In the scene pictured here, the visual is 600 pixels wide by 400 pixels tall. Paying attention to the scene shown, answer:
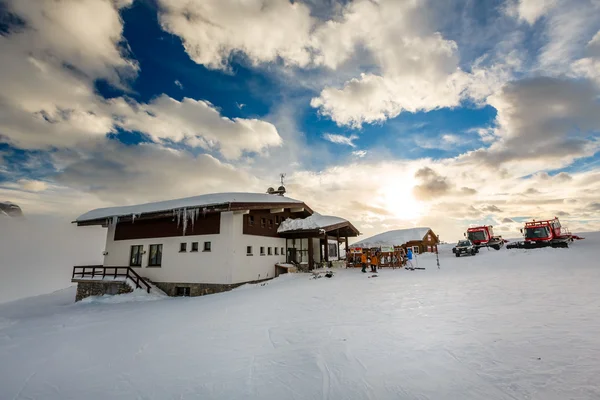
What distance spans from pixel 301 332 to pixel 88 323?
10070mm

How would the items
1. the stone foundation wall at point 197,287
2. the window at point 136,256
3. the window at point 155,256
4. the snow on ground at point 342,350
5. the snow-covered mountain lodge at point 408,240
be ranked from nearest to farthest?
1. the snow on ground at point 342,350
2. the stone foundation wall at point 197,287
3. the window at point 155,256
4. the window at point 136,256
5. the snow-covered mountain lodge at point 408,240

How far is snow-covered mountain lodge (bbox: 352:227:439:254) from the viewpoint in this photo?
41.8m

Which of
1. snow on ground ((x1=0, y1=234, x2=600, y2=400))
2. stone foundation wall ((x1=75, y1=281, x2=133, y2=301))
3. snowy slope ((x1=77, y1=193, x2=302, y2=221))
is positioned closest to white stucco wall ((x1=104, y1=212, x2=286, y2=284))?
snowy slope ((x1=77, y1=193, x2=302, y2=221))

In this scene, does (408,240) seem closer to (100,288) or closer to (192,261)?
(192,261)

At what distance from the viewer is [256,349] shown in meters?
6.74

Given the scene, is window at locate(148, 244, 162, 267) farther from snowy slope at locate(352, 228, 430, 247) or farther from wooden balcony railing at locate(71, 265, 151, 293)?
snowy slope at locate(352, 228, 430, 247)

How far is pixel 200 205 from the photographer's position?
732 inches

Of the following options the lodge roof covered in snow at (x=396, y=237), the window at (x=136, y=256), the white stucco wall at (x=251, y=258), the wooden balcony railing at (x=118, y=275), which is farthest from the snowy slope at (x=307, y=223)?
the lodge roof covered in snow at (x=396, y=237)

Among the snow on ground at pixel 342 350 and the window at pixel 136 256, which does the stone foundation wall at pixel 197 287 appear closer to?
the window at pixel 136 256

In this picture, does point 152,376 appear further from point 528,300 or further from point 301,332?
point 528,300

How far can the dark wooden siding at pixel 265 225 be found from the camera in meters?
20.3

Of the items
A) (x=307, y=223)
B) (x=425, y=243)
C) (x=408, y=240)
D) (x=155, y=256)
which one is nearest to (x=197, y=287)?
(x=155, y=256)

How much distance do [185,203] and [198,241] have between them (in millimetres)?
2903

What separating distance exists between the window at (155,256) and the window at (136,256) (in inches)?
46.6
